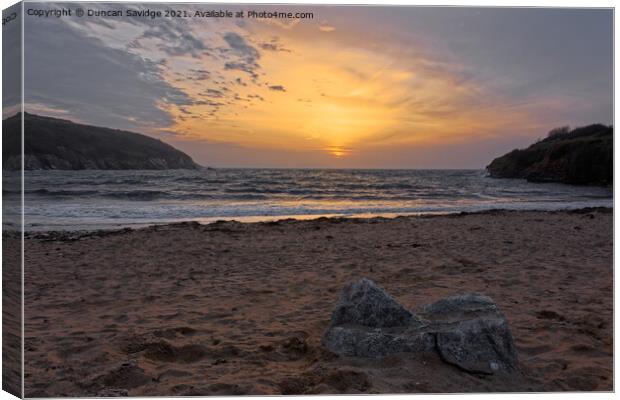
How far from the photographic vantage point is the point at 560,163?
2098 centimetres

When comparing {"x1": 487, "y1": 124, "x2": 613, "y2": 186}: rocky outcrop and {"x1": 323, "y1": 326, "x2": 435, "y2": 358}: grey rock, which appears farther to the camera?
{"x1": 487, "y1": 124, "x2": 613, "y2": 186}: rocky outcrop

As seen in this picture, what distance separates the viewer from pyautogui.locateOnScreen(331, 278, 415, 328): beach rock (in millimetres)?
3672

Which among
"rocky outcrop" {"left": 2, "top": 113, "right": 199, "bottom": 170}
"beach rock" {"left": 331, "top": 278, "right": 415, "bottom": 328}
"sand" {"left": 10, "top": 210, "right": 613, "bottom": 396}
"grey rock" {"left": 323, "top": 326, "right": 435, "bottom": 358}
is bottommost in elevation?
"sand" {"left": 10, "top": 210, "right": 613, "bottom": 396}

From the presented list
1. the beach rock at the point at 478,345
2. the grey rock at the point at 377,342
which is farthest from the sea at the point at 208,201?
the beach rock at the point at 478,345

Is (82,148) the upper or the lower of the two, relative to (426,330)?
upper

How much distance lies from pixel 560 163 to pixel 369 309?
67.0ft

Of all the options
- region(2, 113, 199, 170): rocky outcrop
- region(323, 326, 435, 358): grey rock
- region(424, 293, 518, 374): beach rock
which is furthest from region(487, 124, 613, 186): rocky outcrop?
region(2, 113, 199, 170): rocky outcrop

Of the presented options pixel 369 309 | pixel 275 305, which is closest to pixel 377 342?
pixel 369 309

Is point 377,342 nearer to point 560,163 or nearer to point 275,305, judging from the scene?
point 275,305

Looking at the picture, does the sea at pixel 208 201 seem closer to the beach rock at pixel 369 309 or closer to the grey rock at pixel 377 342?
the beach rock at pixel 369 309

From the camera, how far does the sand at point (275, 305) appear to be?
3273 mm

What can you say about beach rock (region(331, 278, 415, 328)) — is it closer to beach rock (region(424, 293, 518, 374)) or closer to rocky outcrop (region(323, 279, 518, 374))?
rocky outcrop (region(323, 279, 518, 374))

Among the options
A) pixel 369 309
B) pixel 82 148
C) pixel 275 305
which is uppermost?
pixel 82 148

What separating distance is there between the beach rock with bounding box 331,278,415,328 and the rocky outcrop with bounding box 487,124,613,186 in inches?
173
